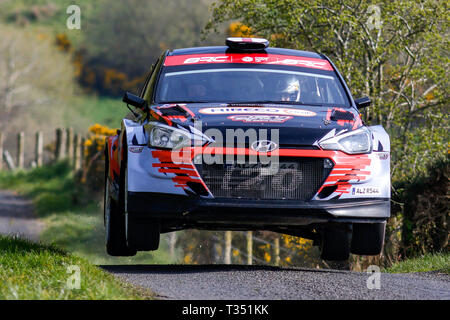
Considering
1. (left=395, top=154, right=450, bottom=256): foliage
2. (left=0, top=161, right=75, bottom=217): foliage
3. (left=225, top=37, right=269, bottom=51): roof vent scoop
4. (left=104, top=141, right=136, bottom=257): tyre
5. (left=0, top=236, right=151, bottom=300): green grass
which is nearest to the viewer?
(left=0, top=236, right=151, bottom=300): green grass

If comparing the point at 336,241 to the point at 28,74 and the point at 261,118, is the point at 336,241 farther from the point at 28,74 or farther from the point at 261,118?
the point at 28,74

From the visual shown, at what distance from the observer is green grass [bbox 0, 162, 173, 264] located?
1871 centimetres

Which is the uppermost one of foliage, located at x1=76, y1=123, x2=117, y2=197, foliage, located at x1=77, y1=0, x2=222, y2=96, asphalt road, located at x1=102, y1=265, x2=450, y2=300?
foliage, located at x1=77, y1=0, x2=222, y2=96

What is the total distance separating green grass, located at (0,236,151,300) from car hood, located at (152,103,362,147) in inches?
56.6

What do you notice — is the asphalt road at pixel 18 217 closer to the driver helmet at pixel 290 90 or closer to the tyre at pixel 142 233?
the driver helmet at pixel 290 90

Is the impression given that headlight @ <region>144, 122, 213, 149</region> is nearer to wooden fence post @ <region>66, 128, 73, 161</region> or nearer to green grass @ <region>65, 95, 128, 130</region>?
wooden fence post @ <region>66, 128, 73, 161</region>

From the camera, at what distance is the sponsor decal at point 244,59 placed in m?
8.84

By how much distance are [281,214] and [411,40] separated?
10.6 metres

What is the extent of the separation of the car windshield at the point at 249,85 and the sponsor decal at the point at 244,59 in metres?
0.08

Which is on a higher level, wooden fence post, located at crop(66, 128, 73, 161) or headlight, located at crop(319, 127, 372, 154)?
headlight, located at crop(319, 127, 372, 154)

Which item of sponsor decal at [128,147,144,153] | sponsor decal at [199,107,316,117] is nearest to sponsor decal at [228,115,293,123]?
sponsor decal at [199,107,316,117]

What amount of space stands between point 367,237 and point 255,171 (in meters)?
1.28

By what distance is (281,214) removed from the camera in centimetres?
729

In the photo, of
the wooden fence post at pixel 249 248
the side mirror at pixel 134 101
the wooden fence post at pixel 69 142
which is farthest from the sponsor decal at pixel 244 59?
the wooden fence post at pixel 69 142
